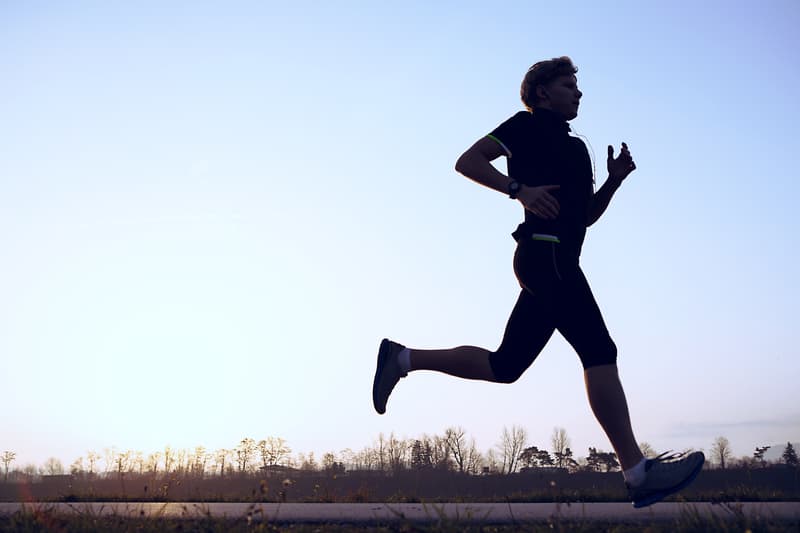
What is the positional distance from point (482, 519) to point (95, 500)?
161 inches

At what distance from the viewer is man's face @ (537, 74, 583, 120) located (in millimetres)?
4934

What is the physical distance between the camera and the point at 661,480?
13.8 ft

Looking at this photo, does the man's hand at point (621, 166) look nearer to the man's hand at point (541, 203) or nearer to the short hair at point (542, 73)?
the short hair at point (542, 73)

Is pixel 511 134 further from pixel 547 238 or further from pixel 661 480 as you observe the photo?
pixel 661 480

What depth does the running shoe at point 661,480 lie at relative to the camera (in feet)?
13.8

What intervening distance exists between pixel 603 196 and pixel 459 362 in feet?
4.74

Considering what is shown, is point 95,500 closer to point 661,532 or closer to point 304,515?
point 304,515

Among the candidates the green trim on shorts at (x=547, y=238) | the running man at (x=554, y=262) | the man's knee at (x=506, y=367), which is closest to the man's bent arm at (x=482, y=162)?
the running man at (x=554, y=262)

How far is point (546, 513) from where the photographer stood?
4.18 meters

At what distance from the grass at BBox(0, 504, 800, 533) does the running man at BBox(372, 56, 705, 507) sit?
543 millimetres

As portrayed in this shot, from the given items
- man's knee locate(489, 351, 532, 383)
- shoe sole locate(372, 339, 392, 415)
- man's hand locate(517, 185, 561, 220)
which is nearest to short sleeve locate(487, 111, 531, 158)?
man's hand locate(517, 185, 561, 220)

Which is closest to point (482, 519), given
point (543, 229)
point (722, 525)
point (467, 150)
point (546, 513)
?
point (546, 513)

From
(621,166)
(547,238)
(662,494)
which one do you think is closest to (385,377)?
(547,238)

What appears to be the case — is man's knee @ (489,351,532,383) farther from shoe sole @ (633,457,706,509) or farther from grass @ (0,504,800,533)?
grass @ (0,504,800,533)
